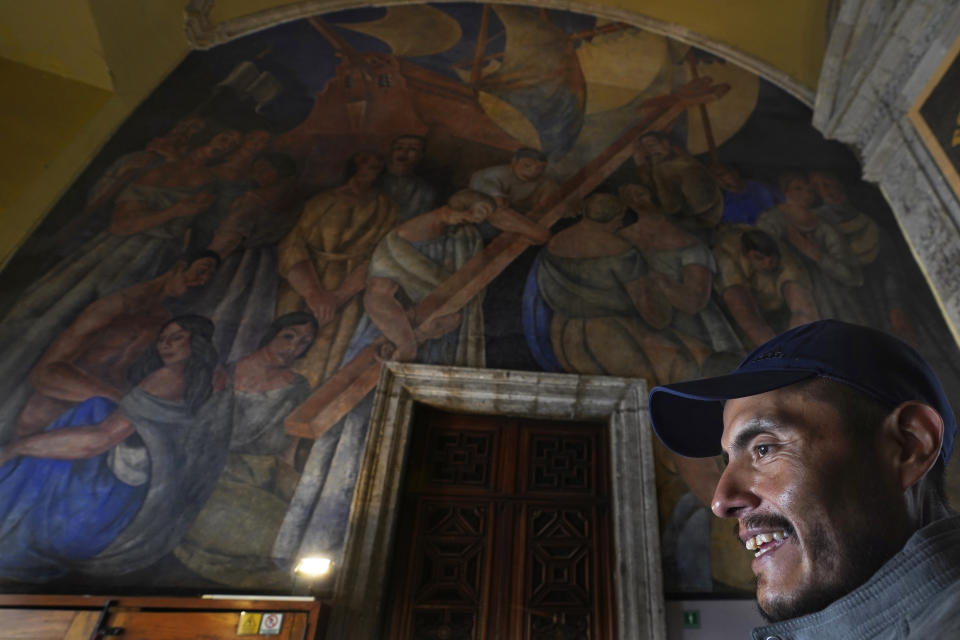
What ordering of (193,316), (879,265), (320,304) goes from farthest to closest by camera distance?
(879,265) < (320,304) < (193,316)

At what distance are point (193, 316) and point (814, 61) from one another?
782cm

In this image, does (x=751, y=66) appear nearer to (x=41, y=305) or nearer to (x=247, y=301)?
(x=247, y=301)

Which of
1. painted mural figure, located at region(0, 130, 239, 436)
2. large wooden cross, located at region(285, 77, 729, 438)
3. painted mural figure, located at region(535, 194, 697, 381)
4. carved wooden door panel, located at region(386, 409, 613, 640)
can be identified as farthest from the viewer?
painted mural figure, located at region(535, 194, 697, 381)

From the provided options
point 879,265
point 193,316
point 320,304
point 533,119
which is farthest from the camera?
point 533,119

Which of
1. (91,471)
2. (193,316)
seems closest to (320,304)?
(193,316)

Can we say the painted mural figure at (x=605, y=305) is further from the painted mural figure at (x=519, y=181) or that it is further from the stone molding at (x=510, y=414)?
the painted mural figure at (x=519, y=181)

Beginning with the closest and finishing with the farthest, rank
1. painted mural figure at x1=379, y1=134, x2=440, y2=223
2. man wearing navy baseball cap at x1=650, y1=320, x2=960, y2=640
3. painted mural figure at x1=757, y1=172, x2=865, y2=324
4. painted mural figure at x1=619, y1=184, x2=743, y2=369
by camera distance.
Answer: man wearing navy baseball cap at x1=650, y1=320, x2=960, y2=640 < painted mural figure at x1=619, y1=184, x2=743, y2=369 < painted mural figure at x1=757, y1=172, x2=865, y2=324 < painted mural figure at x1=379, y1=134, x2=440, y2=223

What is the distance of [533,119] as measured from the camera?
5660mm

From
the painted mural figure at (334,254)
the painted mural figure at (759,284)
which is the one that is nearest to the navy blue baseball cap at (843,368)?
the painted mural figure at (334,254)

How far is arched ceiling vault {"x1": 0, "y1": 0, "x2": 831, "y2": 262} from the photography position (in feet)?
13.4

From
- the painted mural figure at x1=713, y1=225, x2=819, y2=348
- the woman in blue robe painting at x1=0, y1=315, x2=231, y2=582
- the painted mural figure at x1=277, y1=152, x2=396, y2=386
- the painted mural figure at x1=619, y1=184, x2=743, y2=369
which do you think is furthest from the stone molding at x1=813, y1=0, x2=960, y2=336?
the woman in blue robe painting at x1=0, y1=315, x2=231, y2=582

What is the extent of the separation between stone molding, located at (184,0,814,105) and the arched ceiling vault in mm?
13

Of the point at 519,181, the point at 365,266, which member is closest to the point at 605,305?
the point at 519,181

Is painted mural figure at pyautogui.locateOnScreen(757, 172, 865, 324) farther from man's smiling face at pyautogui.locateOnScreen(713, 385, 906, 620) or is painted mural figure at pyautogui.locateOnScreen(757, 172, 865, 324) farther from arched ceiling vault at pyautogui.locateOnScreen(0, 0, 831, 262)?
man's smiling face at pyautogui.locateOnScreen(713, 385, 906, 620)
